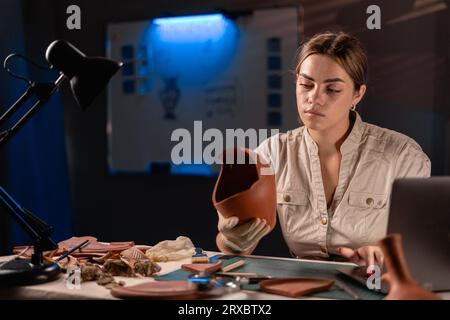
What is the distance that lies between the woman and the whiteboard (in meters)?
1.36

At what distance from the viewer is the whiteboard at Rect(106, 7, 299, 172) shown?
3.63 metres

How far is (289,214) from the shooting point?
2273mm

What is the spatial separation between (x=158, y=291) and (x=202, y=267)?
0.94ft

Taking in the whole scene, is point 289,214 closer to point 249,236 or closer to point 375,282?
point 249,236

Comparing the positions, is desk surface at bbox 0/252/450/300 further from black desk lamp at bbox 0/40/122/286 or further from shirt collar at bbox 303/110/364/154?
shirt collar at bbox 303/110/364/154

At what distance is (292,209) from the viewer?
2.27 metres

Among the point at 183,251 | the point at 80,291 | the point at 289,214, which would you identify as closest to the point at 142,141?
the point at 289,214

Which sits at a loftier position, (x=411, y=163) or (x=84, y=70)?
(x=84, y=70)

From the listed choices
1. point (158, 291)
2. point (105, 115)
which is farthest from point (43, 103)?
point (105, 115)

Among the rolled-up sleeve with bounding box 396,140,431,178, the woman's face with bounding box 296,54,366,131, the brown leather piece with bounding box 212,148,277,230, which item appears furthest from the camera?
the rolled-up sleeve with bounding box 396,140,431,178

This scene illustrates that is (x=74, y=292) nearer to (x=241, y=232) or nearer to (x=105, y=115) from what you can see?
(x=241, y=232)
